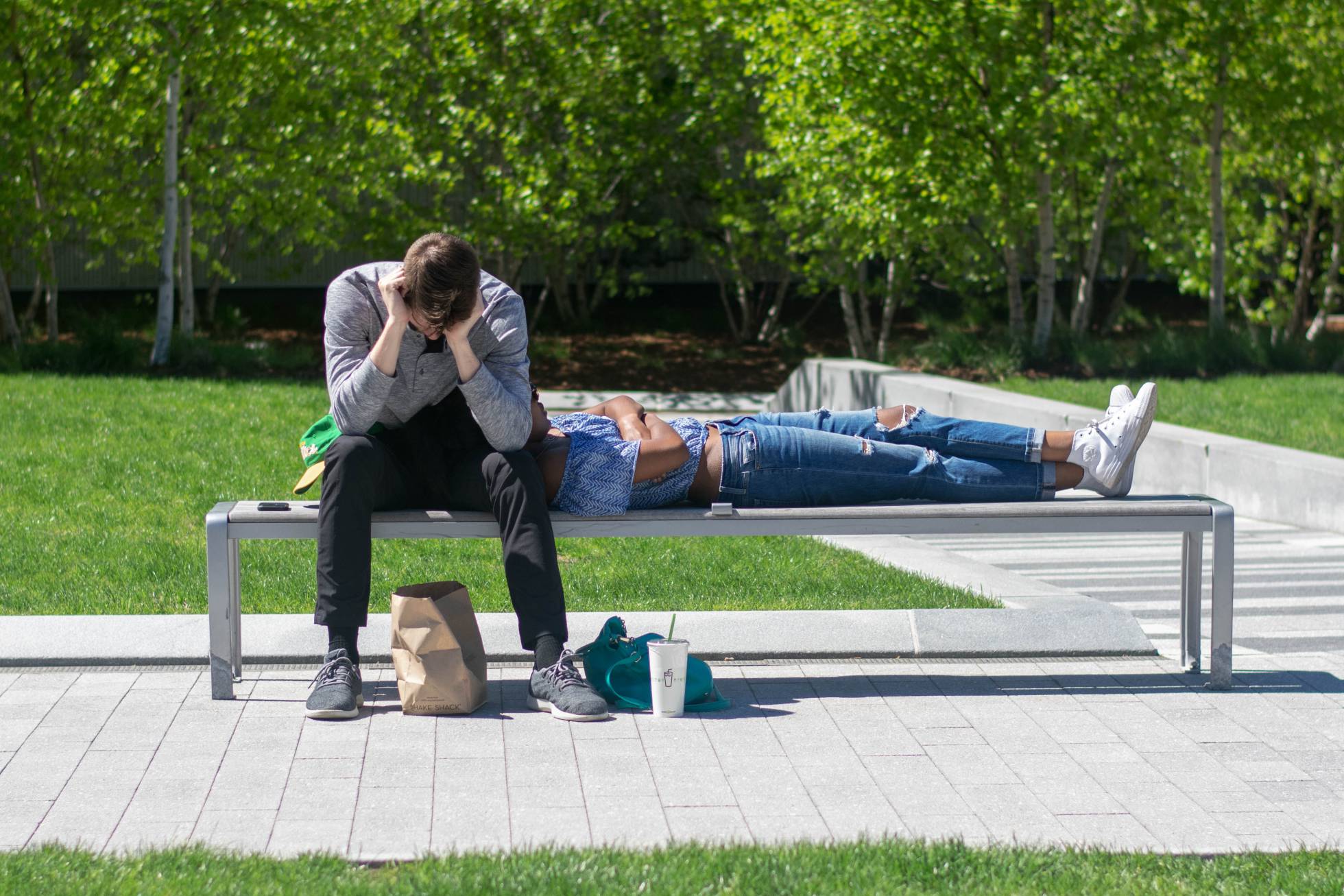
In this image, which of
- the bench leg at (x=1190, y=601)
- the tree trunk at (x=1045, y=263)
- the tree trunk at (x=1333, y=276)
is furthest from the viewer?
the tree trunk at (x=1333, y=276)

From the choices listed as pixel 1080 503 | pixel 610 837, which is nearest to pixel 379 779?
pixel 610 837

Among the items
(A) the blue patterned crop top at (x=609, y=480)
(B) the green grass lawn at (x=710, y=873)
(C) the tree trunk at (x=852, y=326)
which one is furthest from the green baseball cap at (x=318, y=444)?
(C) the tree trunk at (x=852, y=326)

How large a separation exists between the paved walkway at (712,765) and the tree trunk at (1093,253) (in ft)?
41.7

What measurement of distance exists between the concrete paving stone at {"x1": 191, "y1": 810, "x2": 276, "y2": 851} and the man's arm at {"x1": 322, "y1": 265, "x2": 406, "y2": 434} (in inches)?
57.9

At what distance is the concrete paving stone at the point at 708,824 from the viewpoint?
360cm

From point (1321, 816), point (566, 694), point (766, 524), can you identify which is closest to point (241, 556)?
point (566, 694)

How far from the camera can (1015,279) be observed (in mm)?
18031

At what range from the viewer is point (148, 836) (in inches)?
142

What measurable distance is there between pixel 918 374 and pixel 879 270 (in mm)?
12582

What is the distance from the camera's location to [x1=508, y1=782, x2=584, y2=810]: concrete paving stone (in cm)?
386

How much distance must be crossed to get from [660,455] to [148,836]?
2.12m

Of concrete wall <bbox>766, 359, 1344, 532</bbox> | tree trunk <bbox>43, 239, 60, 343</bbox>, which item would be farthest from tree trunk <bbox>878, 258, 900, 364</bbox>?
tree trunk <bbox>43, 239, 60, 343</bbox>

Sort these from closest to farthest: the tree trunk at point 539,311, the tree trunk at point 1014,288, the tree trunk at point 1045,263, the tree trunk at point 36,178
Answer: the tree trunk at point 36,178, the tree trunk at point 1045,263, the tree trunk at point 1014,288, the tree trunk at point 539,311

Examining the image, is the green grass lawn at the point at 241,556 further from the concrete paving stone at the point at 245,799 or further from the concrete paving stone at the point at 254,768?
the concrete paving stone at the point at 245,799
